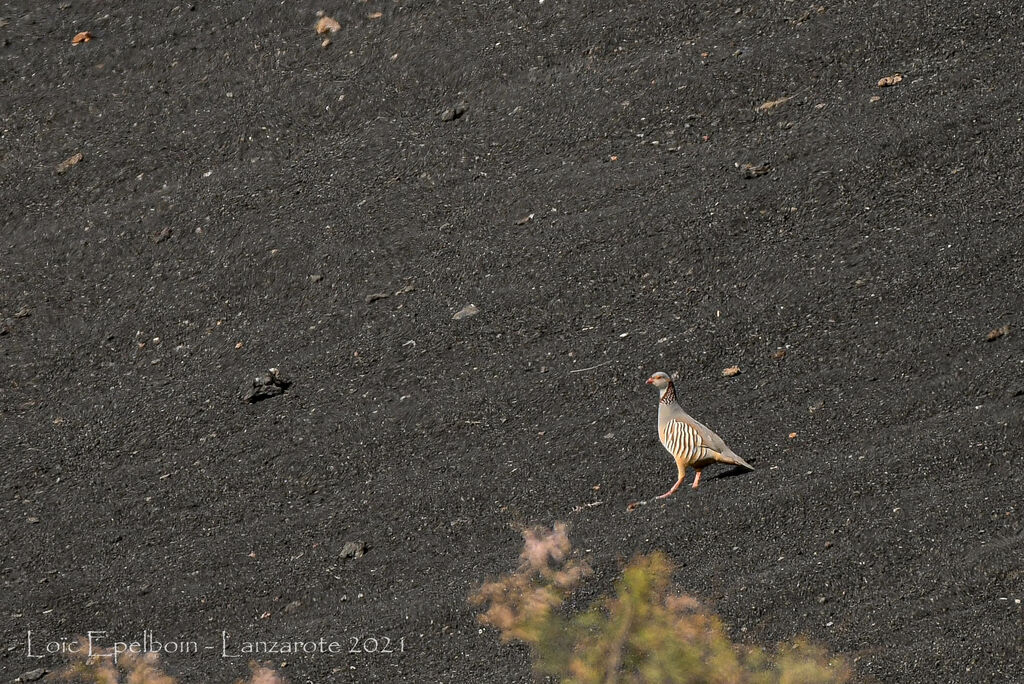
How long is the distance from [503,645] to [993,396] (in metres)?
2.51

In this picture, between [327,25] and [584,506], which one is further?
[327,25]

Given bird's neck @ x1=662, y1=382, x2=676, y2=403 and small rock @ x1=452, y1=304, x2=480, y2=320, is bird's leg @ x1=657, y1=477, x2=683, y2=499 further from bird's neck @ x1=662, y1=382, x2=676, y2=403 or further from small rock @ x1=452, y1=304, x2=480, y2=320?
small rock @ x1=452, y1=304, x2=480, y2=320

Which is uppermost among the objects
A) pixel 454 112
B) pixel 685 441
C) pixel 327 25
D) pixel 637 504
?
pixel 327 25

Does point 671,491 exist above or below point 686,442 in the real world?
below

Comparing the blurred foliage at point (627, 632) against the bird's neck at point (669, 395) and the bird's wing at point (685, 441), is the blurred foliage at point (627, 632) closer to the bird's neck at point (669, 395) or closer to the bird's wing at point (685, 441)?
the bird's wing at point (685, 441)

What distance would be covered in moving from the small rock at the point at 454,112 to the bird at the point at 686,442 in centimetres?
209

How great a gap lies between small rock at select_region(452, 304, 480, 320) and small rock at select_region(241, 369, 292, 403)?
37.0 inches

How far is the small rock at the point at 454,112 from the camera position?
236 inches

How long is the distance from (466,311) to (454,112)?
124 centimetres

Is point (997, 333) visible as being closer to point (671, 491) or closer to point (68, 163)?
point (671, 491)

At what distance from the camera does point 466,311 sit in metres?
5.52

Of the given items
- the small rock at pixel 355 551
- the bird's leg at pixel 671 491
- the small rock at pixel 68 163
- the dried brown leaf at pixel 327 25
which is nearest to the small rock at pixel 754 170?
the bird's leg at pixel 671 491

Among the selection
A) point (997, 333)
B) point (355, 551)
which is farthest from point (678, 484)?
point (997, 333)

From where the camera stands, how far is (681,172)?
18.3ft
